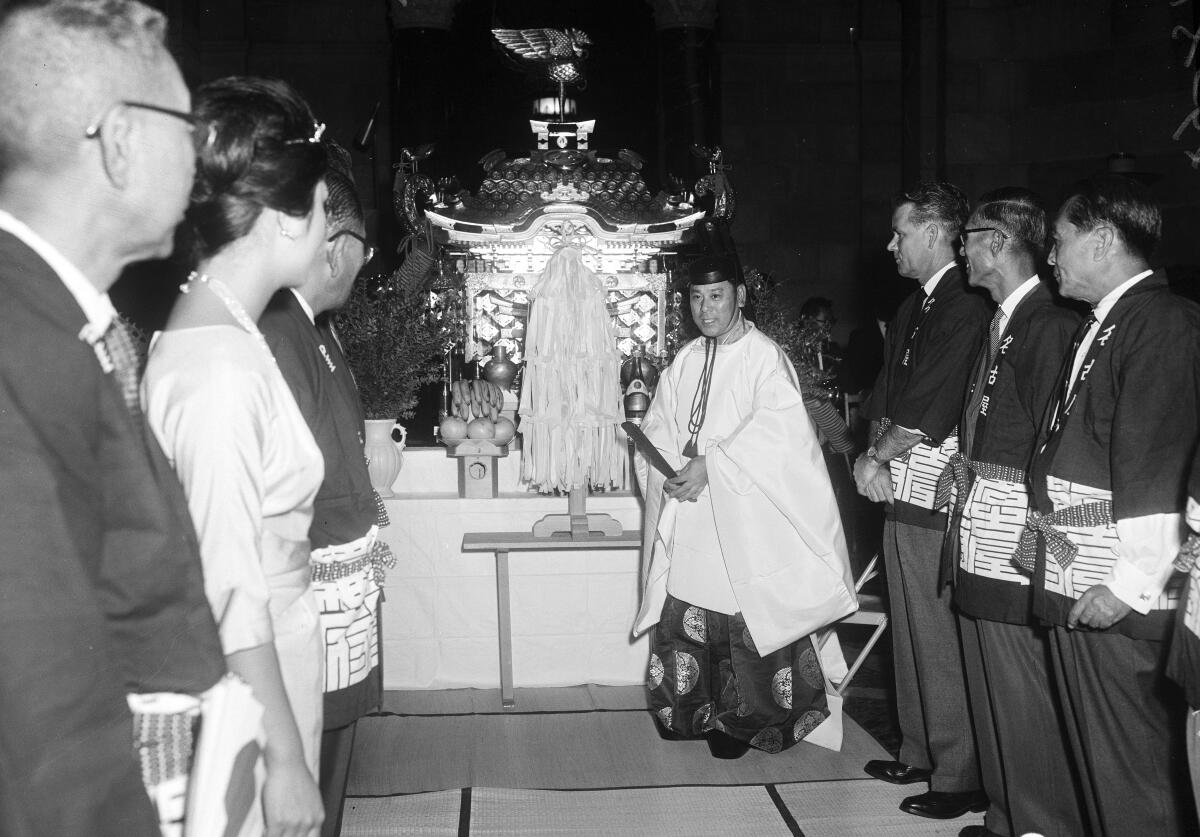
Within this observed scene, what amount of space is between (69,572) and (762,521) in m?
2.79

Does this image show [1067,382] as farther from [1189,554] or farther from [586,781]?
[586,781]

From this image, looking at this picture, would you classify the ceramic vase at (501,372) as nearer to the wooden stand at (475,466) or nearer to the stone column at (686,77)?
the wooden stand at (475,466)

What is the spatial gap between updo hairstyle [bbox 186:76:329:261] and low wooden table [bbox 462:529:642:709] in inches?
105

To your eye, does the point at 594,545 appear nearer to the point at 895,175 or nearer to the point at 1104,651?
Result: the point at 1104,651

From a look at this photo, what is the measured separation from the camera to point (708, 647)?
11.7ft

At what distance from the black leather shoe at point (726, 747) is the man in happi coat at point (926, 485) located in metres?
0.40

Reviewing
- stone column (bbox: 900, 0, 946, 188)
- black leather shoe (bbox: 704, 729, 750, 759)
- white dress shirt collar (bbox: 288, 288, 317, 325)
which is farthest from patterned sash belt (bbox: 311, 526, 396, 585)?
stone column (bbox: 900, 0, 946, 188)

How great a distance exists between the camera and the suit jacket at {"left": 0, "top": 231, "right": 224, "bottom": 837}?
32.5 inches

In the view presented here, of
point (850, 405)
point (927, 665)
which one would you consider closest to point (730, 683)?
point (927, 665)

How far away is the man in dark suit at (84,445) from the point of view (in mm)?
833

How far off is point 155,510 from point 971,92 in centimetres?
867

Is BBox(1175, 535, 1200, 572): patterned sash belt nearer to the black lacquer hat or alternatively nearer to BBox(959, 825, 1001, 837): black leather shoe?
BBox(959, 825, 1001, 837): black leather shoe

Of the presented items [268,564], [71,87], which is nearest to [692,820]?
[268,564]

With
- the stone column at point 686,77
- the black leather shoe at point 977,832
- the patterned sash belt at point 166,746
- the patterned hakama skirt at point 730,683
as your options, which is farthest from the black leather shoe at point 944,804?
the stone column at point 686,77
